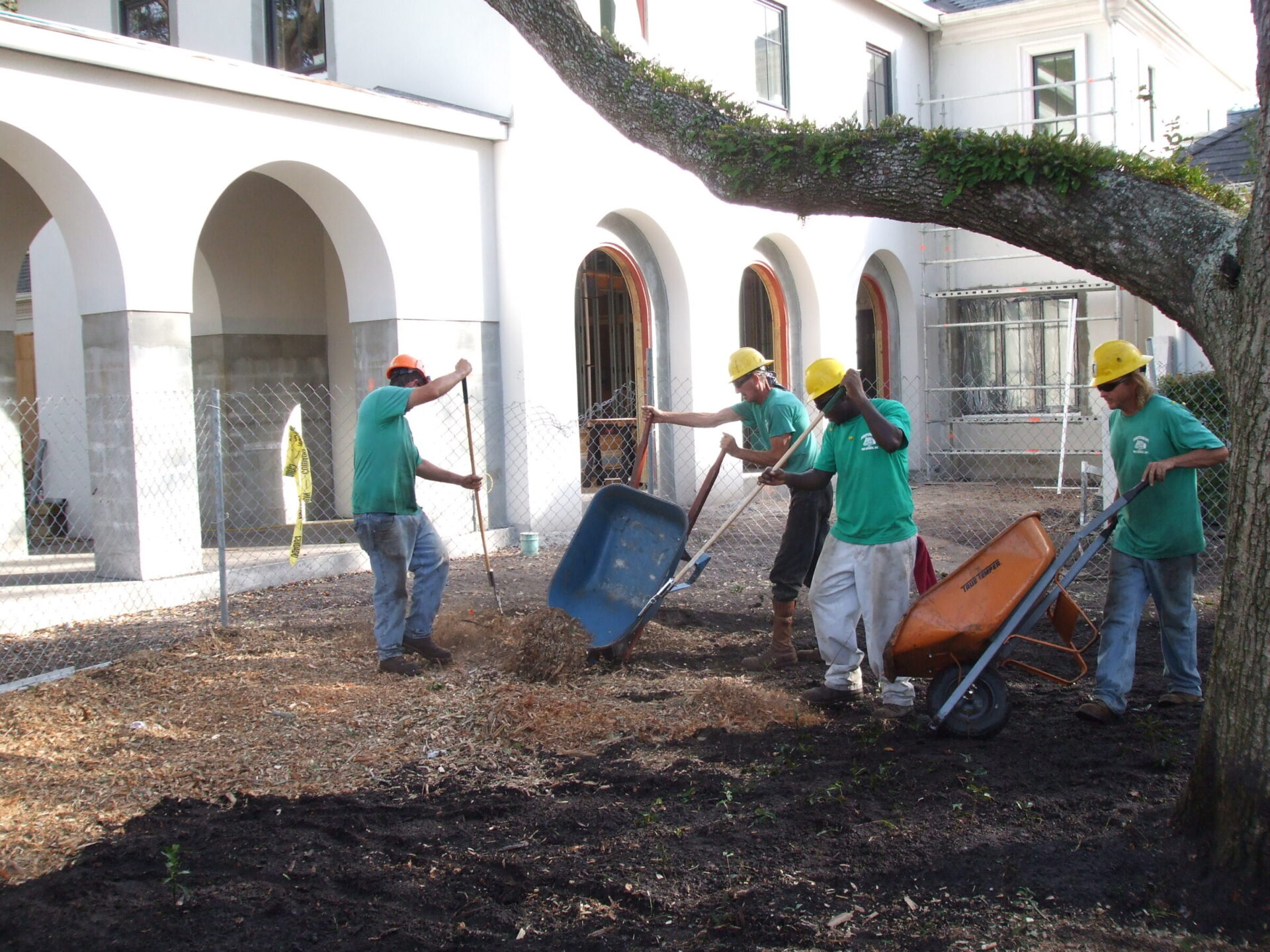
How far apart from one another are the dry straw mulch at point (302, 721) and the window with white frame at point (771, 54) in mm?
10051

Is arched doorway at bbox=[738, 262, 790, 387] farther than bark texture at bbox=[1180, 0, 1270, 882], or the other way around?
arched doorway at bbox=[738, 262, 790, 387]

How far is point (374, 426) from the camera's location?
20.5 ft

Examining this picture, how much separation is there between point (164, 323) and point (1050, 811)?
730cm

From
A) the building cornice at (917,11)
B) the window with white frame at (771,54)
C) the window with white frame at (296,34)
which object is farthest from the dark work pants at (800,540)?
the building cornice at (917,11)

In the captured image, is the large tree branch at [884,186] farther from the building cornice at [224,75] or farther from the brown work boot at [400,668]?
the building cornice at [224,75]

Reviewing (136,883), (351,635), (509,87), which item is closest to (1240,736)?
(136,883)

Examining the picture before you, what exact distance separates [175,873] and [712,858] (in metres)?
1.75

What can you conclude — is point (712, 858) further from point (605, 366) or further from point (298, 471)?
point (605, 366)

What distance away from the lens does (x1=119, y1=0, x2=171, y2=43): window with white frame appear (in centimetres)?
1384

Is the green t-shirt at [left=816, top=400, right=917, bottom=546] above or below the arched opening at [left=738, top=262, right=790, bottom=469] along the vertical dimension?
below

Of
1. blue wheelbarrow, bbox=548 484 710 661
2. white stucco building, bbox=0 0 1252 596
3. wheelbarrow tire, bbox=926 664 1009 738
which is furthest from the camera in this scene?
white stucco building, bbox=0 0 1252 596

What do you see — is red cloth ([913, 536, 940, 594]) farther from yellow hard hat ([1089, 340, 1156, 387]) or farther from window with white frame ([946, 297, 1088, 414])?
window with white frame ([946, 297, 1088, 414])

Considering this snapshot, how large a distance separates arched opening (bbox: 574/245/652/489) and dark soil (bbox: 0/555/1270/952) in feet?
29.9

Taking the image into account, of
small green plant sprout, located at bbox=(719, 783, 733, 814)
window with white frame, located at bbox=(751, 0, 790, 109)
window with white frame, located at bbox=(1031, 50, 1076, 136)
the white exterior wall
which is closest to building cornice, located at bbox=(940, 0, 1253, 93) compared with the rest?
window with white frame, located at bbox=(1031, 50, 1076, 136)
